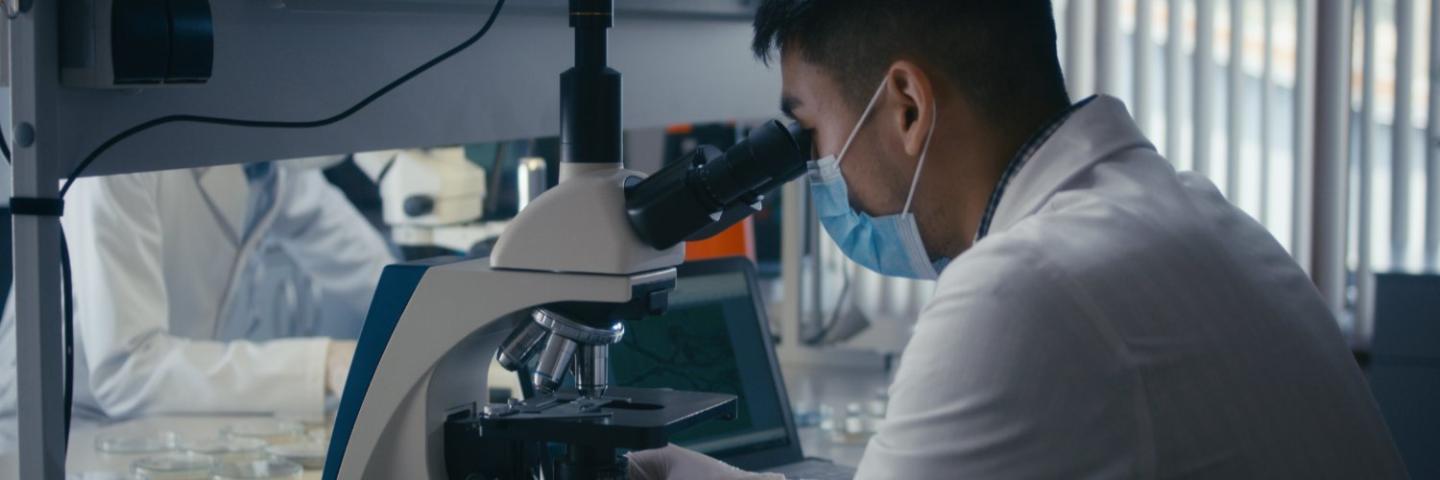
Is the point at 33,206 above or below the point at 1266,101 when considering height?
below

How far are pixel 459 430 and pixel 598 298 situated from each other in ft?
0.62

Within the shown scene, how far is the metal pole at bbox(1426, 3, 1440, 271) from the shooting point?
3.06 metres

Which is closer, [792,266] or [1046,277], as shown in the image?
[1046,277]

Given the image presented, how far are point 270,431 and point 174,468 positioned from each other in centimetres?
24

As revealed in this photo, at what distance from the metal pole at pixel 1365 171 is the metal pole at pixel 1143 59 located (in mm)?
444

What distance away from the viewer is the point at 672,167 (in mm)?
1016

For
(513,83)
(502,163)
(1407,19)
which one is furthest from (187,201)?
(1407,19)

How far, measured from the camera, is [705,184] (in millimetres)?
1001

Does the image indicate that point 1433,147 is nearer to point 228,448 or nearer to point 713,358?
point 713,358

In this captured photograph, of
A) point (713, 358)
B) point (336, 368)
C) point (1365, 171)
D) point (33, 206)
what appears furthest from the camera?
point (1365, 171)

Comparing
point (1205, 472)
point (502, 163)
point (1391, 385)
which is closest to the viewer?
point (1205, 472)

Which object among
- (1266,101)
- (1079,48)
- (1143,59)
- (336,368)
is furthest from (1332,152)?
(336,368)

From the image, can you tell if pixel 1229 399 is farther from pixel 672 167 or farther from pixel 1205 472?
pixel 672 167

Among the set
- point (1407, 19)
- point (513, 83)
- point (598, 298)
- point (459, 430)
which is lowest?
point (459, 430)
